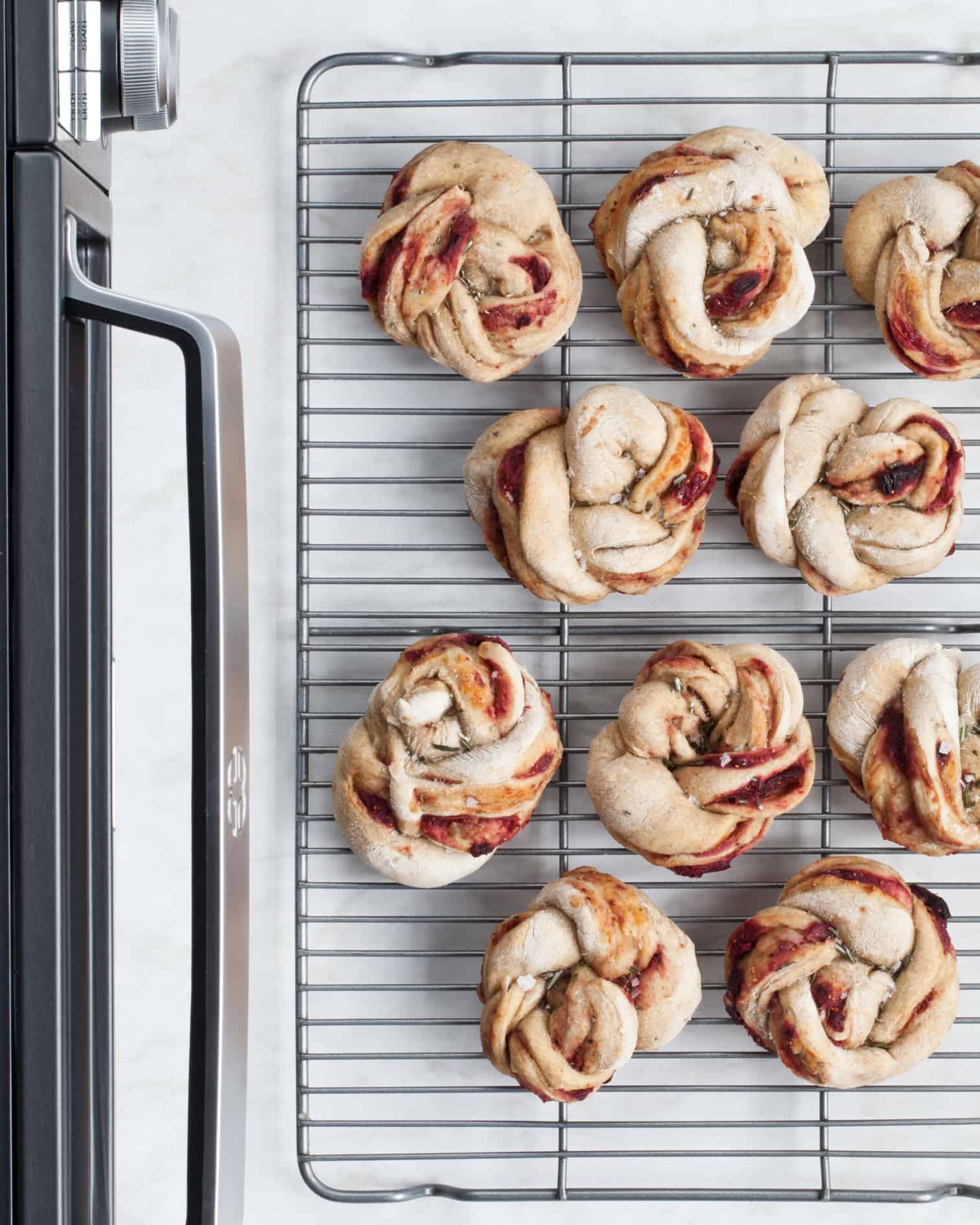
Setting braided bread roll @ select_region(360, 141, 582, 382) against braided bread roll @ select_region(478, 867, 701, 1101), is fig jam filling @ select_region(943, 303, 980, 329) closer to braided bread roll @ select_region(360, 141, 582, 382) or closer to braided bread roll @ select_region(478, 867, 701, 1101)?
braided bread roll @ select_region(360, 141, 582, 382)

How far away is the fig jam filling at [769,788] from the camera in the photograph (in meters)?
1.21

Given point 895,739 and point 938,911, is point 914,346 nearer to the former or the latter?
point 895,739

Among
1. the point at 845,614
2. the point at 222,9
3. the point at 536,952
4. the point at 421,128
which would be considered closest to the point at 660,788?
the point at 536,952

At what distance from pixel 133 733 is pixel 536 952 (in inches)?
22.5

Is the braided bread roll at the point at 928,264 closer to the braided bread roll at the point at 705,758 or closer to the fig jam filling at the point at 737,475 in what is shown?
the fig jam filling at the point at 737,475

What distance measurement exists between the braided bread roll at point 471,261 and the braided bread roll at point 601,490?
4.1 inches

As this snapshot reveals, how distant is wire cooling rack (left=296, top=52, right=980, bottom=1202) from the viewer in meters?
1.33

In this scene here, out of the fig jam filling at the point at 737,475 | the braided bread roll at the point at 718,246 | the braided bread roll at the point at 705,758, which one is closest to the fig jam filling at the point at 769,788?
the braided bread roll at the point at 705,758

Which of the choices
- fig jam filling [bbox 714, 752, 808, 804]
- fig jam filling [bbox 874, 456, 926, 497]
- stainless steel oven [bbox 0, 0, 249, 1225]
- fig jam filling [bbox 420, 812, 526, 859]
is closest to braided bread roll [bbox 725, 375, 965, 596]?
fig jam filling [bbox 874, 456, 926, 497]

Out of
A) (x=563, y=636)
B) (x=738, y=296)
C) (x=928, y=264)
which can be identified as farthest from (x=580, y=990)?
(x=928, y=264)

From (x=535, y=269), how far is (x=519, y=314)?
53 mm

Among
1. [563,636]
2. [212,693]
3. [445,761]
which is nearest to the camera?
[212,693]

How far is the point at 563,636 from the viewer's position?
1.34 meters

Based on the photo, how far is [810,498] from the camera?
4.08ft
